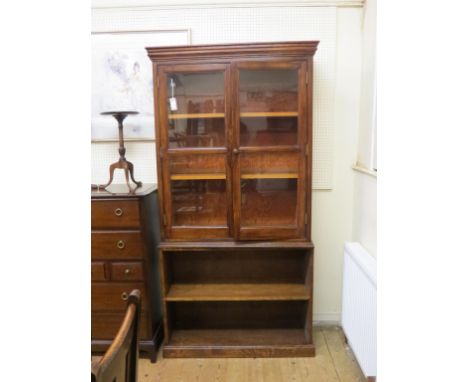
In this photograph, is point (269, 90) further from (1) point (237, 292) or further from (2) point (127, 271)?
(2) point (127, 271)

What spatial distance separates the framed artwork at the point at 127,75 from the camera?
2.36 m

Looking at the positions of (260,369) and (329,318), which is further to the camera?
(329,318)

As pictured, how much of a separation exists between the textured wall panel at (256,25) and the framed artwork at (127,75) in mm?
59

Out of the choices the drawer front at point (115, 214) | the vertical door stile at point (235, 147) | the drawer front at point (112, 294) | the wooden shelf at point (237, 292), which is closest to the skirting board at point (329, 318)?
the wooden shelf at point (237, 292)

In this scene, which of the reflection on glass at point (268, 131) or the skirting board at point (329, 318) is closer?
the reflection on glass at point (268, 131)

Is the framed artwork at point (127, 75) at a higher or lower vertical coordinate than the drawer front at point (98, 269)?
higher

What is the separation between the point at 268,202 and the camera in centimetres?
224

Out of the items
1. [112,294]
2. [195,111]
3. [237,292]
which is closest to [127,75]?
[195,111]

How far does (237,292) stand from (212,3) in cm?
189

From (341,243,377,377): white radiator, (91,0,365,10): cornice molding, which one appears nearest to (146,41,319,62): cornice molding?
(91,0,365,10): cornice molding

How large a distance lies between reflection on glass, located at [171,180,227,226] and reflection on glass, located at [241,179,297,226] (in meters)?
0.14

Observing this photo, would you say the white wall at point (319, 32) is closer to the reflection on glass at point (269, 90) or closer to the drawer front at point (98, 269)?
the reflection on glass at point (269, 90)
